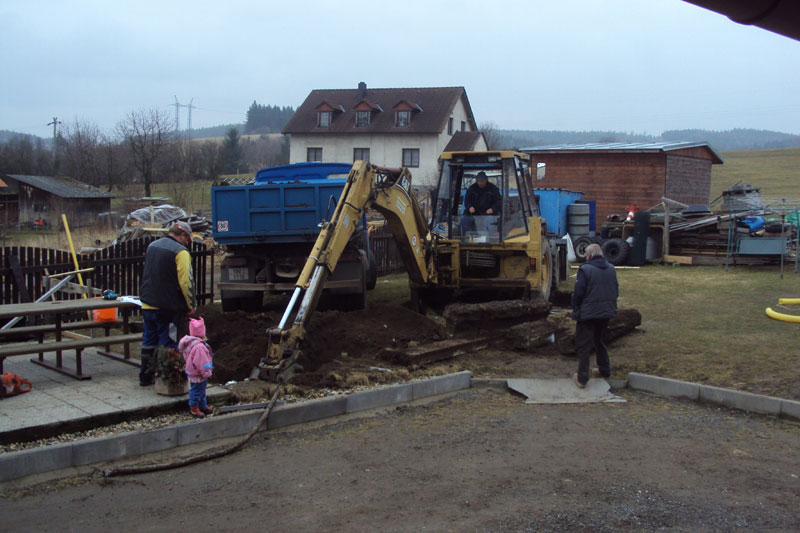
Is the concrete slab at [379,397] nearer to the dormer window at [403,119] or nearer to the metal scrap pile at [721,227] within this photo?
the metal scrap pile at [721,227]

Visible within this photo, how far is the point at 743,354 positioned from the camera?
9.47 m

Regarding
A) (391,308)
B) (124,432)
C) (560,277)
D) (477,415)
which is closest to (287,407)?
(124,432)

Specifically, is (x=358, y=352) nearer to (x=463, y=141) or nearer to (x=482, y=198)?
(x=482, y=198)

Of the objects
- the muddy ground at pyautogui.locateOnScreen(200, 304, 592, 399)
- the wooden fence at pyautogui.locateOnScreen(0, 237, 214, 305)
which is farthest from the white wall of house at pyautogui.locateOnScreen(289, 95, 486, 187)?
the muddy ground at pyautogui.locateOnScreen(200, 304, 592, 399)

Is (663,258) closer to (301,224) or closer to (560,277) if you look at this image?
(560,277)

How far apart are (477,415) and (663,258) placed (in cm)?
1658

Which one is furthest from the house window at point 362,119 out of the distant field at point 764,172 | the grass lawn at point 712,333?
the grass lawn at point 712,333

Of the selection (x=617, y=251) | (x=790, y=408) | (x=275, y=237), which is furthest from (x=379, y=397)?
(x=617, y=251)

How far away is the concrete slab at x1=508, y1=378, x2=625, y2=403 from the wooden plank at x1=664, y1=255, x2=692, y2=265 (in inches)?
561

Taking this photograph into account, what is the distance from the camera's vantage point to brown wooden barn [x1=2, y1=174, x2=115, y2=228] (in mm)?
38281

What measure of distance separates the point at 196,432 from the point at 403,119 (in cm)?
4852

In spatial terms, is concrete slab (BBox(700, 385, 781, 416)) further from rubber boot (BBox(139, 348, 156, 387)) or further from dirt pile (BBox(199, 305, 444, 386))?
rubber boot (BBox(139, 348, 156, 387))

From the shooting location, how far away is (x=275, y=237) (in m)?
11.5

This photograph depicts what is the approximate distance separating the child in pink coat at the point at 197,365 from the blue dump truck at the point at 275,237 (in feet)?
15.2
